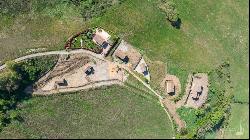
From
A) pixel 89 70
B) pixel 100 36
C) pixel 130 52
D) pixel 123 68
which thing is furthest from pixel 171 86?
pixel 100 36

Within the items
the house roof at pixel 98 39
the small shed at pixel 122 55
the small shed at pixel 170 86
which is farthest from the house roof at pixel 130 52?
the small shed at pixel 170 86

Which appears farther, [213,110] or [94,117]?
[213,110]

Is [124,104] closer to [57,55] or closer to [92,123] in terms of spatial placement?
[92,123]

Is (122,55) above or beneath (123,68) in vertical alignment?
above

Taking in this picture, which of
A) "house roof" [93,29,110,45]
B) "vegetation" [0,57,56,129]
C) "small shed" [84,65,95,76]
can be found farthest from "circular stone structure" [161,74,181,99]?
"vegetation" [0,57,56,129]

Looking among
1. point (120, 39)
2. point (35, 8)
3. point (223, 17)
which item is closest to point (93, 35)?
point (120, 39)

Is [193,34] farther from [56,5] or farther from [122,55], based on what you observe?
[56,5]
